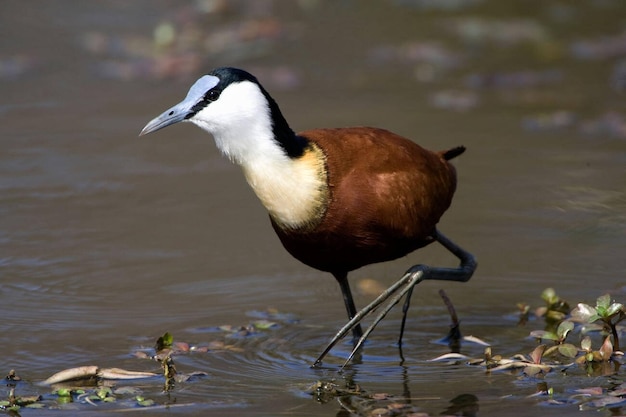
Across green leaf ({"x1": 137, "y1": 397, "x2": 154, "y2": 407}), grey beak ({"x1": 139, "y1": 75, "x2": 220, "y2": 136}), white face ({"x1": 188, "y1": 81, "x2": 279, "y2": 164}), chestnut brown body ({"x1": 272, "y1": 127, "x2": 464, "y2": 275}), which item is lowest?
green leaf ({"x1": 137, "y1": 397, "x2": 154, "y2": 407})

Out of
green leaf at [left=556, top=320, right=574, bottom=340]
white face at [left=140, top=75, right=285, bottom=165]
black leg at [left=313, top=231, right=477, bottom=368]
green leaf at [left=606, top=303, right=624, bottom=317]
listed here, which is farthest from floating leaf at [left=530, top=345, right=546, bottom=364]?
white face at [left=140, top=75, right=285, bottom=165]

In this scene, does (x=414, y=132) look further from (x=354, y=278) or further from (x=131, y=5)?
(x=131, y=5)

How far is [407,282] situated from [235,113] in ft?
3.80

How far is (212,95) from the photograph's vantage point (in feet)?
15.5

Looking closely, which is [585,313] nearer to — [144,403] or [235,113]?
[235,113]

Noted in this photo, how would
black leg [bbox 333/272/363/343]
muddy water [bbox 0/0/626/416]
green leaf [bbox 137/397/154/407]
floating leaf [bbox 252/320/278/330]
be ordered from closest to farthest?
green leaf [bbox 137/397/154/407]
muddy water [bbox 0/0/626/416]
black leg [bbox 333/272/363/343]
floating leaf [bbox 252/320/278/330]

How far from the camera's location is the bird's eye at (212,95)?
4.70 metres

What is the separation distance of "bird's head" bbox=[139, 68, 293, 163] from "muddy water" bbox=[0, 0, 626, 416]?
999 mm

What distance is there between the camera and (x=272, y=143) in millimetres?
4668

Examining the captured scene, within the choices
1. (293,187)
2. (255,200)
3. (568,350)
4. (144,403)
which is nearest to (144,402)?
(144,403)

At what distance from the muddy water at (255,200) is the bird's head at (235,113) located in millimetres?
999

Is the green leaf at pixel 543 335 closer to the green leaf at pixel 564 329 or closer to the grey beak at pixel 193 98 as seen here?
the green leaf at pixel 564 329

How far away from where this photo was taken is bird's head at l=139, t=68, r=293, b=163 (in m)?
4.66

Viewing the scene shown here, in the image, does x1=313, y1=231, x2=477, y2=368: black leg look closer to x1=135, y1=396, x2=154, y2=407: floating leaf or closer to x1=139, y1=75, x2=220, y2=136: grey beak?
x1=135, y1=396, x2=154, y2=407: floating leaf
